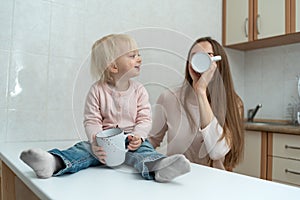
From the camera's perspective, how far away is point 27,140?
1.39 m

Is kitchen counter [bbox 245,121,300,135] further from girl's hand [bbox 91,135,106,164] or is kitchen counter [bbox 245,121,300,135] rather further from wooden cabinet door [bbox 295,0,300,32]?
girl's hand [bbox 91,135,106,164]

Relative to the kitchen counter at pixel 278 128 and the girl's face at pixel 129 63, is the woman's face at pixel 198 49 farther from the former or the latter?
the kitchen counter at pixel 278 128

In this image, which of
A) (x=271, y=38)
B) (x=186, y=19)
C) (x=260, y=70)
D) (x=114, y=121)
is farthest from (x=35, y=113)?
(x=260, y=70)

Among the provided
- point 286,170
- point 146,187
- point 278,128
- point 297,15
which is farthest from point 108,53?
point 297,15

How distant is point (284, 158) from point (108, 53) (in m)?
1.47

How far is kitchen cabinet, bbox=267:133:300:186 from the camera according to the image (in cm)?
172

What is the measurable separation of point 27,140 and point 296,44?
1.97 m

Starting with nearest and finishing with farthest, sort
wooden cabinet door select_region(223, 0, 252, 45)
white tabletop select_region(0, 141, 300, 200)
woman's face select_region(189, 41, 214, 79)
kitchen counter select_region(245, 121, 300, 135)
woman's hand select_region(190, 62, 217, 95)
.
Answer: white tabletop select_region(0, 141, 300, 200) → woman's face select_region(189, 41, 214, 79) → woman's hand select_region(190, 62, 217, 95) → kitchen counter select_region(245, 121, 300, 135) → wooden cabinet door select_region(223, 0, 252, 45)

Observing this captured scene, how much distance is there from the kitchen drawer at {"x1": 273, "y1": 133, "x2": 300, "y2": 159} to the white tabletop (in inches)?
47.9

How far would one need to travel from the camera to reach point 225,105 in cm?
100

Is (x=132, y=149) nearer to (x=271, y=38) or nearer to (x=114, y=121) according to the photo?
(x=114, y=121)

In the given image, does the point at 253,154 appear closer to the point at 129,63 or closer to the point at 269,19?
the point at 269,19

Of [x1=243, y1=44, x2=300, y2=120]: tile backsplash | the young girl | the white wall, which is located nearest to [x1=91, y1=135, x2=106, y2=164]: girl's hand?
the young girl

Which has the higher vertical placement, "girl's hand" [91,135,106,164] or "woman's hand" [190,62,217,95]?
"woman's hand" [190,62,217,95]
